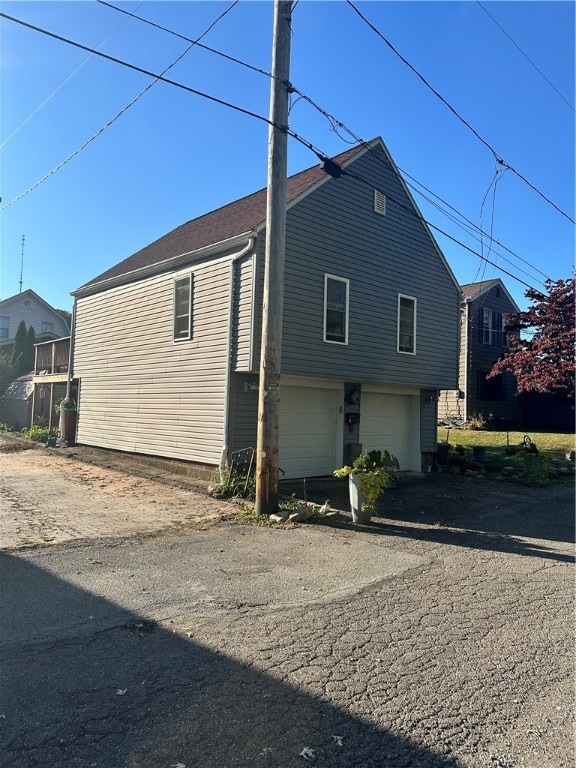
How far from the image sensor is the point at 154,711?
2967mm

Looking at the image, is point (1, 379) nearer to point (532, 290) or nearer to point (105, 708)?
point (532, 290)

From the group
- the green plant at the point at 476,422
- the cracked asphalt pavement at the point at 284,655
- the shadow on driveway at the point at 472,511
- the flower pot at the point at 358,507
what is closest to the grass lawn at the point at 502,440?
the green plant at the point at 476,422

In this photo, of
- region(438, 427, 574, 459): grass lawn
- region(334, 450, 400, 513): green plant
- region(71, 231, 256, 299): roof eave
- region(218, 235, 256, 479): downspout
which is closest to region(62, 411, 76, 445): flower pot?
region(71, 231, 256, 299): roof eave

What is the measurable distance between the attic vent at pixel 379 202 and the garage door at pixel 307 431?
15.3 ft

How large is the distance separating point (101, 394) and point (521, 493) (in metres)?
11.3

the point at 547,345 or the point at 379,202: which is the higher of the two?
the point at 379,202

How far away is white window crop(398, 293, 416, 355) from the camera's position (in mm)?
13938

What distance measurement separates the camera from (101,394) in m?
15.6

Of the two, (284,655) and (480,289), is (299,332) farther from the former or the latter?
(480,289)

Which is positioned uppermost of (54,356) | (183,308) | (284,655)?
(183,308)

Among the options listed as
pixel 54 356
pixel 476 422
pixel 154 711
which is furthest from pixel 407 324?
pixel 54 356

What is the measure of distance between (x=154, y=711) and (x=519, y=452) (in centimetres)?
1573

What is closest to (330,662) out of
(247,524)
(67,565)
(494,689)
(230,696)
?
(230,696)

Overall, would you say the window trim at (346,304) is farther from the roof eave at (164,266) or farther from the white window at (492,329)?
the white window at (492,329)
